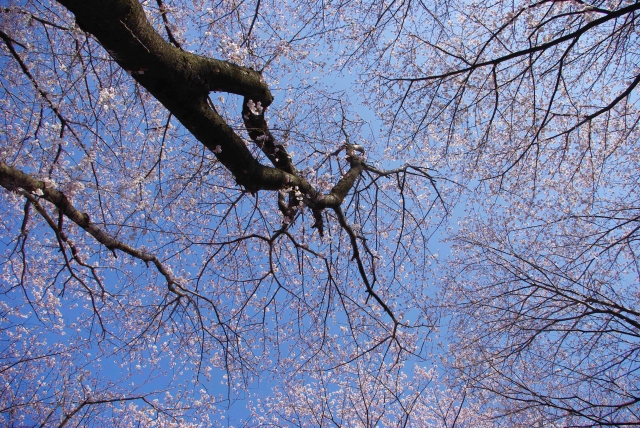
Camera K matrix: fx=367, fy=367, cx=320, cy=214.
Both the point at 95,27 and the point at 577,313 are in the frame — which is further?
the point at 577,313

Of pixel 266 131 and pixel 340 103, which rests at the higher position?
pixel 340 103

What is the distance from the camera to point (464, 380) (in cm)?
476

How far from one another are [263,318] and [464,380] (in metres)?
2.74

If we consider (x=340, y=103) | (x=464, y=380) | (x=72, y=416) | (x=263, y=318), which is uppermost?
(x=340, y=103)

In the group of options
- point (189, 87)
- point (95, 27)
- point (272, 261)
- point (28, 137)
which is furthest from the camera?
point (272, 261)

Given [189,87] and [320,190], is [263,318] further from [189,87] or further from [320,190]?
[189,87]

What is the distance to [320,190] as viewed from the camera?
443 centimetres

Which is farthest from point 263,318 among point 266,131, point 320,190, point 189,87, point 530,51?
point 530,51

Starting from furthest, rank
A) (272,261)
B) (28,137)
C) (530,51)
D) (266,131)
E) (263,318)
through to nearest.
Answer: (263,318) → (272,261) → (28,137) → (266,131) → (530,51)

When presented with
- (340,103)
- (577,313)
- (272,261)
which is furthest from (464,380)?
(340,103)

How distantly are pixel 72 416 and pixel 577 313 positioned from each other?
252 inches

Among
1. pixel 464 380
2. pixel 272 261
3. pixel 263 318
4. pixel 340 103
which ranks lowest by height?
pixel 464 380

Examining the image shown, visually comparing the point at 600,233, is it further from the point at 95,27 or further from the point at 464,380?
the point at 95,27

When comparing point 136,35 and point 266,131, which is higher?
point 266,131
